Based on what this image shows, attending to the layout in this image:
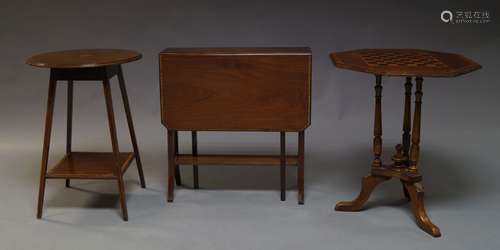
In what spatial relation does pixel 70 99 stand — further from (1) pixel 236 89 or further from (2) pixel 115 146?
(1) pixel 236 89

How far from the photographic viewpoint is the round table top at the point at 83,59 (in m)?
3.19

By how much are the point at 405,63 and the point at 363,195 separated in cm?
70

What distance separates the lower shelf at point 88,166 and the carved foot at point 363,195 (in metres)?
1.07

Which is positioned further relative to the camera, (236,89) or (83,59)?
(236,89)

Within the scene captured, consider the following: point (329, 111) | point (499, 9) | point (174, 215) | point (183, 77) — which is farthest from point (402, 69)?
point (499, 9)

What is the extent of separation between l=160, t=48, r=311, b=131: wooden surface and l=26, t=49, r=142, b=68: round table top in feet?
0.72

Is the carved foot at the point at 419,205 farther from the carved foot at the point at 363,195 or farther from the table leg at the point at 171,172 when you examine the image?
the table leg at the point at 171,172

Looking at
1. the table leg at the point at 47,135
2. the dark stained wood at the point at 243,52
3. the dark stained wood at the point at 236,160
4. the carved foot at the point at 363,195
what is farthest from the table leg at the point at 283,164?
the table leg at the point at 47,135

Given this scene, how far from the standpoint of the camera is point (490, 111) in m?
4.88

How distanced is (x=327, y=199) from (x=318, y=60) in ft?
4.92

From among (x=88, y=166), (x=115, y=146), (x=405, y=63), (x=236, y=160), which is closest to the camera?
(x=405, y=63)

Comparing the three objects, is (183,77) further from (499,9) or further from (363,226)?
(499,9)

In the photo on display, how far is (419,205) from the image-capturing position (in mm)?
3342

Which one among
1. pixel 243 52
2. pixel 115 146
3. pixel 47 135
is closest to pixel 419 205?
pixel 243 52
